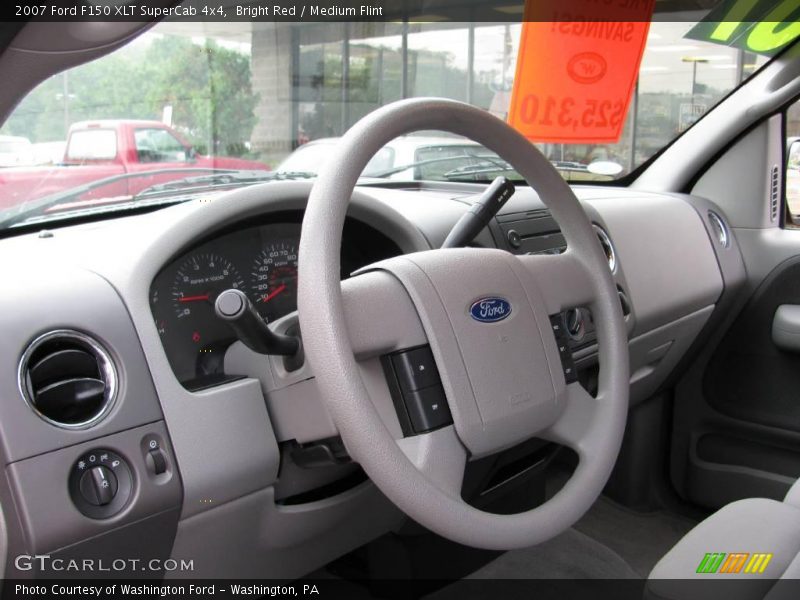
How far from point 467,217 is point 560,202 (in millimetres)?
162

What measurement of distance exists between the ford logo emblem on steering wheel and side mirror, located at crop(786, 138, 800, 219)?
5.97 ft

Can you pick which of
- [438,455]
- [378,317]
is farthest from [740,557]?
[378,317]

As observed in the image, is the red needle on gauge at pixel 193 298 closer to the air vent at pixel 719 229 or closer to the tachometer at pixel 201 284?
the tachometer at pixel 201 284

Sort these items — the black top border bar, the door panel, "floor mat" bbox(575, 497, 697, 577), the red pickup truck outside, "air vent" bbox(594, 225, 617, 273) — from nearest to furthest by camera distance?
the black top border bar, the red pickup truck outside, "air vent" bbox(594, 225, 617, 273), "floor mat" bbox(575, 497, 697, 577), the door panel

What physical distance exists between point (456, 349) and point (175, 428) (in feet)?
1.51

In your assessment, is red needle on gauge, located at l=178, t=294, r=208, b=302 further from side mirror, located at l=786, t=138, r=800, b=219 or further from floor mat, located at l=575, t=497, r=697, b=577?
side mirror, located at l=786, t=138, r=800, b=219

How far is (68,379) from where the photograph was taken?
1205 millimetres

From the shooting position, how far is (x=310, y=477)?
150 cm

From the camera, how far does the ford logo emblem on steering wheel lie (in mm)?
1179

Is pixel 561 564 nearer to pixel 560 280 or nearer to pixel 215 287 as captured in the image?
pixel 560 280

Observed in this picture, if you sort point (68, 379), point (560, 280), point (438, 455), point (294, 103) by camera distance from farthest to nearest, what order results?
1. point (294, 103)
2. point (560, 280)
3. point (68, 379)
4. point (438, 455)

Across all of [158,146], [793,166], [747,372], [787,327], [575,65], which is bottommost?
[747,372]

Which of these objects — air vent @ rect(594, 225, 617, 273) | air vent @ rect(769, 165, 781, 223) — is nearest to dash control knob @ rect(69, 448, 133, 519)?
air vent @ rect(594, 225, 617, 273)

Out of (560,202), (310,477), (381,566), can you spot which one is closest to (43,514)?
(310,477)
